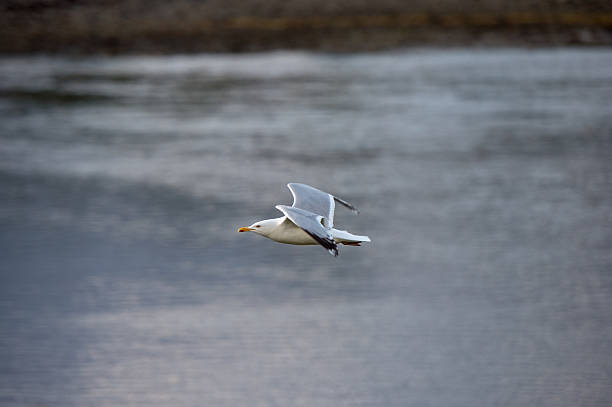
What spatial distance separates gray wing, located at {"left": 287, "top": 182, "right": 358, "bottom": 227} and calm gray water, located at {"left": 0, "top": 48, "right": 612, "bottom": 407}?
16.3ft

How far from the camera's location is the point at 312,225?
6.95m

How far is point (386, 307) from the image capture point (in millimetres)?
15109

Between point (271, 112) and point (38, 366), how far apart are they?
18.1m

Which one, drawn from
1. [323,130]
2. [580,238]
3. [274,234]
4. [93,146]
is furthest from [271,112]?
[274,234]

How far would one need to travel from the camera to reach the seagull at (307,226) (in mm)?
6812

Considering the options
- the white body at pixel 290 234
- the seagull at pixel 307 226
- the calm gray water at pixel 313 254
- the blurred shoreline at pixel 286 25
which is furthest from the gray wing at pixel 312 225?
the blurred shoreline at pixel 286 25

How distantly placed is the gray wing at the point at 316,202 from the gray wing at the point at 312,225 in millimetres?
288

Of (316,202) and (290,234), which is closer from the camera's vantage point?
(290,234)

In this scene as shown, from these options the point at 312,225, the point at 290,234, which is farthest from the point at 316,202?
the point at 312,225

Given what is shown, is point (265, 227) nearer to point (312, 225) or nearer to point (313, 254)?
point (312, 225)

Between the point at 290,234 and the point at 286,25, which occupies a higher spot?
the point at 290,234

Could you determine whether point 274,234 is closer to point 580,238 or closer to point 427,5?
point 580,238

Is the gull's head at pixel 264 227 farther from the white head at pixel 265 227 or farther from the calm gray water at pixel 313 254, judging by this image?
the calm gray water at pixel 313 254

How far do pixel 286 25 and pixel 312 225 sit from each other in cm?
3335
